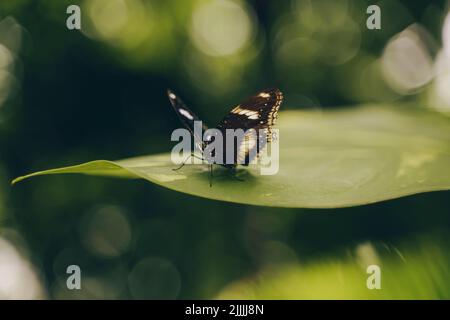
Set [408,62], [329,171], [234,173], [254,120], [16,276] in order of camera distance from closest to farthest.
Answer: [329,171] < [234,173] < [254,120] < [16,276] < [408,62]

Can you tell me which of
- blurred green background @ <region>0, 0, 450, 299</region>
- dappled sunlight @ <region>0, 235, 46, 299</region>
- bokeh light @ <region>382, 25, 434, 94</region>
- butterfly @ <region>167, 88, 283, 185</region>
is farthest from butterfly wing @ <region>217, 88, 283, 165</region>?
bokeh light @ <region>382, 25, 434, 94</region>

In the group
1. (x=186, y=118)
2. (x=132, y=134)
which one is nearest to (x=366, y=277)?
(x=186, y=118)

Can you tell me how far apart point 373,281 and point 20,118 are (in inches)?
88.9

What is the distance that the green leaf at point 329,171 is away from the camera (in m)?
0.73

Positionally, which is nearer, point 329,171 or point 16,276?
point 329,171

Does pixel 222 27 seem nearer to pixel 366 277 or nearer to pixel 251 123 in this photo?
pixel 251 123

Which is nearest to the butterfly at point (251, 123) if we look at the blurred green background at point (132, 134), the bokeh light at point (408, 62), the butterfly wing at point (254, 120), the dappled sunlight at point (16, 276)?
the butterfly wing at point (254, 120)

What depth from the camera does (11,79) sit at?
2.78 meters

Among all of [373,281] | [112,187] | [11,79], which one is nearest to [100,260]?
[112,187]

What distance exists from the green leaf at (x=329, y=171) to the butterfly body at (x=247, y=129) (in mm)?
62

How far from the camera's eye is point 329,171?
88 cm

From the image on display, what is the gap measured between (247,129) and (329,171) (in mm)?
367

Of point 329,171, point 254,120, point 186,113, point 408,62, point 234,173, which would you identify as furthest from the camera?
point 408,62
